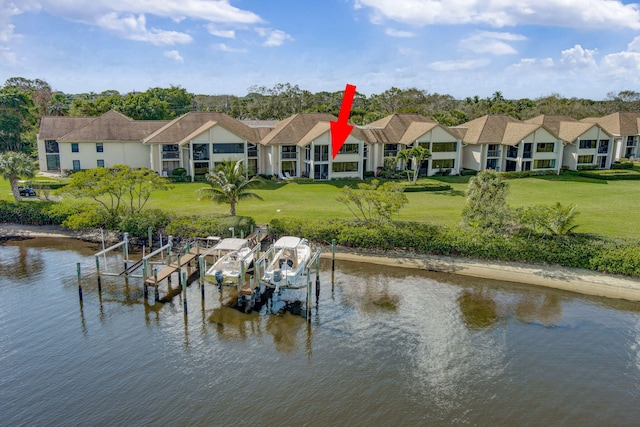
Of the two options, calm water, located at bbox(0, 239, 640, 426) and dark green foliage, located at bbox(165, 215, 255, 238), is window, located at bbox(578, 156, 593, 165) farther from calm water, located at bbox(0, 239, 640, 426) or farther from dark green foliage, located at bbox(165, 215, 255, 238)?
dark green foliage, located at bbox(165, 215, 255, 238)

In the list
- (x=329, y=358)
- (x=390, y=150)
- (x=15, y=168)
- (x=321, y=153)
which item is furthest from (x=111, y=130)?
(x=329, y=358)

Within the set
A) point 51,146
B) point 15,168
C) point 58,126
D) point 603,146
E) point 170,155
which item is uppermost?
point 58,126

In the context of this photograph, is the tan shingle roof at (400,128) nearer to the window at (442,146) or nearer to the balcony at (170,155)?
the window at (442,146)

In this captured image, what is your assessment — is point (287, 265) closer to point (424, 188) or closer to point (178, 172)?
point (424, 188)

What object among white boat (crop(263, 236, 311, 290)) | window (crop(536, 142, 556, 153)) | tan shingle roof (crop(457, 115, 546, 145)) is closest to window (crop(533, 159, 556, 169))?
window (crop(536, 142, 556, 153))

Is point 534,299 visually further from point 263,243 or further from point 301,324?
point 263,243

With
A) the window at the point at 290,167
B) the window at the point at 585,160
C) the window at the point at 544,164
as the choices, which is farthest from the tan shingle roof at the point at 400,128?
the window at the point at 585,160

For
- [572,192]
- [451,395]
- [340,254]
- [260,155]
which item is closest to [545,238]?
[340,254]
